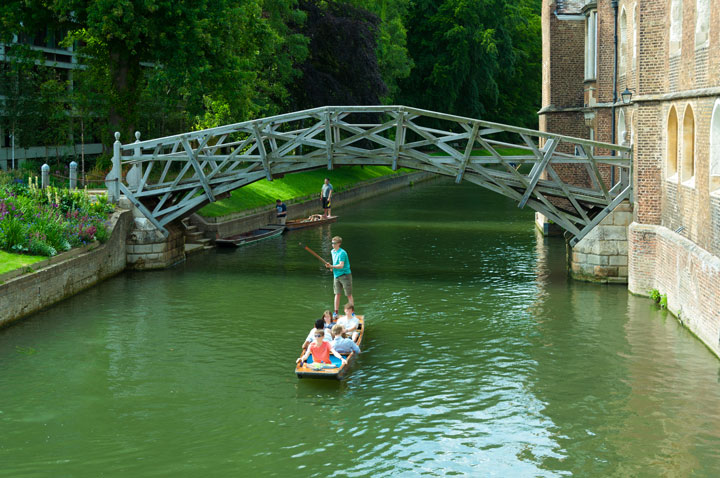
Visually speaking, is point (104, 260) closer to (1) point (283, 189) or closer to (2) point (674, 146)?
(2) point (674, 146)

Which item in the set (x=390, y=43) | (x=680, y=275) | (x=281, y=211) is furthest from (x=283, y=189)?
(x=680, y=275)

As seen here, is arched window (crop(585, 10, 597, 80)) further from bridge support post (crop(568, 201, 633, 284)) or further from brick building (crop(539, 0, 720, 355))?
bridge support post (crop(568, 201, 633, 284))

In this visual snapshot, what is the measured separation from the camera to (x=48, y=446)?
37.4 feet

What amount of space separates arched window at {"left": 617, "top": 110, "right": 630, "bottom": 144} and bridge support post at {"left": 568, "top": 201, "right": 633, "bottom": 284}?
17.4ft

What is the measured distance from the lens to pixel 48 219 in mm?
21406

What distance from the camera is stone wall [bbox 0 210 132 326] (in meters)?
17.8

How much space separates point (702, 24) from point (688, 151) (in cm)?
256

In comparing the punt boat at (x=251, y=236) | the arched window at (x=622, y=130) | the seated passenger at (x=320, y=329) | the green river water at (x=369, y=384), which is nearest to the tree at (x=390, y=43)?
the punt boat at (x=251, y=236)

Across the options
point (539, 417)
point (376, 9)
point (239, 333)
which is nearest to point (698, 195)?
point (539, 417)

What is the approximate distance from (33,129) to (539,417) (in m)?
27.3

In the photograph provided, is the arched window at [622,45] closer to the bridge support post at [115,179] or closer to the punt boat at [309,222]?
the punt boat at [309,222]

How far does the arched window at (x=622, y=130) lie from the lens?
26.7m

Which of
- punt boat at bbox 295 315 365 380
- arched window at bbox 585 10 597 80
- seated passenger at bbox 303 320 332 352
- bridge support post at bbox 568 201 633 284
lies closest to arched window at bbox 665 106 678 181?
bridge support post at bbox 568 201 633 284

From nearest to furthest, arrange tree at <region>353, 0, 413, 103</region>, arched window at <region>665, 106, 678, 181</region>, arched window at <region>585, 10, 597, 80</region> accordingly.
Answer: arched window at <region>665, 106, 678, 181</region>, arched window at <region>585, 10, 597, 80</region>, tree at <region>353, 0, 413, 103</region>
